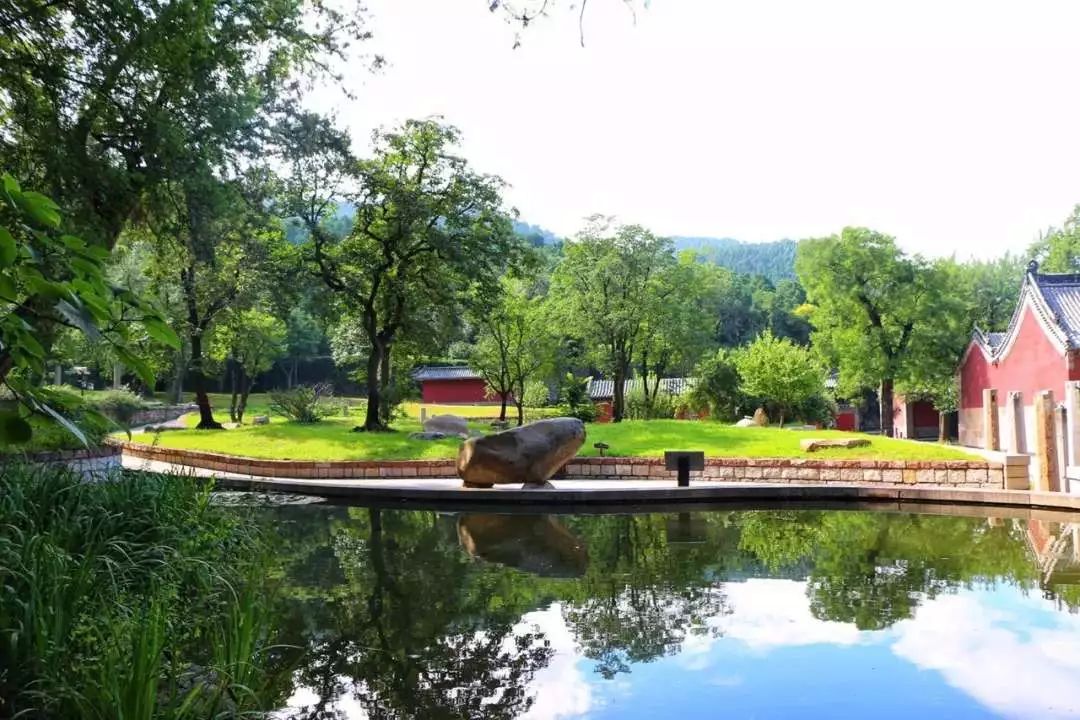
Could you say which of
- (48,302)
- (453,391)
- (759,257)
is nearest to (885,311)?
(453,391)

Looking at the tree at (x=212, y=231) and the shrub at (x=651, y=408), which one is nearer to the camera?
the tree at (x=212, y=231)

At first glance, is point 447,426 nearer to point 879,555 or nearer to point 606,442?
point 606,442

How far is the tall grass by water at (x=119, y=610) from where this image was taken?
437 cm

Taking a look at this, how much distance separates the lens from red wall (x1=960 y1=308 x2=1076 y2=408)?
28.3 meters

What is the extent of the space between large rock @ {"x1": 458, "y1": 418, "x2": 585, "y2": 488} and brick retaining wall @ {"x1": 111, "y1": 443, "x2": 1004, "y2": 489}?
9.10 feet

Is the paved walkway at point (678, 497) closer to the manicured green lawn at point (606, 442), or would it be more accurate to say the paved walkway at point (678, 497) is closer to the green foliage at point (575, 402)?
the manicured green lawn at point (606, 442)

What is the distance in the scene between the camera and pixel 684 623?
820cm

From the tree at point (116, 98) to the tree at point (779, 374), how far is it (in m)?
23.1

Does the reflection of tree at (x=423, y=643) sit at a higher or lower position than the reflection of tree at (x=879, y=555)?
lower

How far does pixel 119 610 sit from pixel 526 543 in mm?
Answer: 7445

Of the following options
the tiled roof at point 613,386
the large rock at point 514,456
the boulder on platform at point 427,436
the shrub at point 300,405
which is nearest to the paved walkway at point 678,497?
the large rock at point 514,456

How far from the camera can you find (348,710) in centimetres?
596

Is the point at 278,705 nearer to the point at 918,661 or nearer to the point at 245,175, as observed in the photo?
the point at 918,661

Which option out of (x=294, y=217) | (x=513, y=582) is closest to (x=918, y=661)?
(x=513, y=582)
